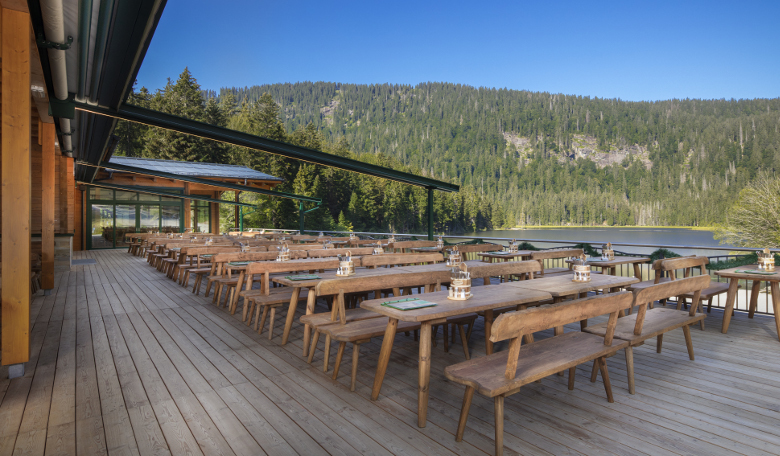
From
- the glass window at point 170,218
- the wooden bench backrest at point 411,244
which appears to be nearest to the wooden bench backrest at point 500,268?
the wooden bench backrest at point 411,244

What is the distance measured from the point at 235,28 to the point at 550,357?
20273 cm

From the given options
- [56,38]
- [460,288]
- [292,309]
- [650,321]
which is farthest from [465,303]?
[56,38]

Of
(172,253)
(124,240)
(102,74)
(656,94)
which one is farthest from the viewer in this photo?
(656,94)

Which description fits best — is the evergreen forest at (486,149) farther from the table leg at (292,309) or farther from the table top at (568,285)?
the table top at (568,285)

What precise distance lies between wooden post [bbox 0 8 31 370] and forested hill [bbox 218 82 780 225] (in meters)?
65.3

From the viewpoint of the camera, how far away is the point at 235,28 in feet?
564

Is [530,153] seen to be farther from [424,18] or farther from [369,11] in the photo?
[369,11]

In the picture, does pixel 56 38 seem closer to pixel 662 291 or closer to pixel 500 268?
pixel 500 268

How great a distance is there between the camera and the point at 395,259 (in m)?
4.70

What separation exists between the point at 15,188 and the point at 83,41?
1.31m

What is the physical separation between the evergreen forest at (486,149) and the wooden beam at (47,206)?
87.4 feet

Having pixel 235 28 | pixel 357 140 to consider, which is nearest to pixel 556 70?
pixel 357 140

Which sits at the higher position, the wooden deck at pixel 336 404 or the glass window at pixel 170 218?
the glass window at pixel 170 218

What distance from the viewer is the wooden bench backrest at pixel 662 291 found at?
97.3 inches
